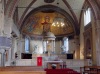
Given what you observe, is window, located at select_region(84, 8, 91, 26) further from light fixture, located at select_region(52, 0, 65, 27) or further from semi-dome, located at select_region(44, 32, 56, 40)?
light fixture, located at select_region(52, 0, 65, 27)

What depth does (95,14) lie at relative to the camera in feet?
54.5

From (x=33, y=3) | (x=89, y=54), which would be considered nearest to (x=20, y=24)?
(x=33, y=3)

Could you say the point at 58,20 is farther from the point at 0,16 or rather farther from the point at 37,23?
the point at 0,16

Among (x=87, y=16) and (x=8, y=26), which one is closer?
(x=8, y=26)

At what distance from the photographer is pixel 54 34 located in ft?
94.6

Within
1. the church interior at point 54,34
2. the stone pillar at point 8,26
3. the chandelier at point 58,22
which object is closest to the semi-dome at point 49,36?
the church interior at point 54,34

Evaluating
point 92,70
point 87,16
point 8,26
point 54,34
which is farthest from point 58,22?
point 92,70

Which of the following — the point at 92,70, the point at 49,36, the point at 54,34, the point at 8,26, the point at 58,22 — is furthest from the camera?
the point at 54,34

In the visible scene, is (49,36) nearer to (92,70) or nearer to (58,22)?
(58,22)

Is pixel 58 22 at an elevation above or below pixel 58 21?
below

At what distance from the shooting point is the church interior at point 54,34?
55.3ft

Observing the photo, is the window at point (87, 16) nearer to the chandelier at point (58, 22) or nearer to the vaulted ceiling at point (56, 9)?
the vaulted ceiling at point (56, 9)

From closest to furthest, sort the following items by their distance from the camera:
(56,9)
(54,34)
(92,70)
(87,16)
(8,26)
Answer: (92,70) < (8,26) < (87,16) < (56,9) < (54,34)

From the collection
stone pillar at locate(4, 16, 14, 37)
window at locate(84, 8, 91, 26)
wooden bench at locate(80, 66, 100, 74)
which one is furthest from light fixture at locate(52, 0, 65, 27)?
wooden bench at locate(80, 66, 100, 74)
